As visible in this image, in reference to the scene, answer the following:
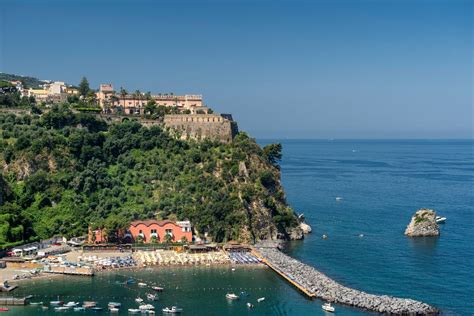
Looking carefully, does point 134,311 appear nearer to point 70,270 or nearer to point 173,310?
point 173,310

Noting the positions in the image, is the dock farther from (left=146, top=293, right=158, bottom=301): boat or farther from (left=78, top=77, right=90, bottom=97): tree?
(left=78, top=77, right=90, bottom=97): tree

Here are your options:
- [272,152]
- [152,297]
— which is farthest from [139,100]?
[152,297]

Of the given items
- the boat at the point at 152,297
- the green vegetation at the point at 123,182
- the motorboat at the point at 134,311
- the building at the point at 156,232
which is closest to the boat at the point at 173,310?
the motorboat at the point at 134,311

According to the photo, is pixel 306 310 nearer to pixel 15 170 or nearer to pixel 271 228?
pixel 271 228

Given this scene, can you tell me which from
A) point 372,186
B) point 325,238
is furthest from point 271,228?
point 372,186

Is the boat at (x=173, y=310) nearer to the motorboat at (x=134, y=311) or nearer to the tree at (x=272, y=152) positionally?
the motorboat at (x=134, y=311)

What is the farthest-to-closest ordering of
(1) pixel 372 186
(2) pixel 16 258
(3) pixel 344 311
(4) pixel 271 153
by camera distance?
(1) pixel 372 186
(4) pixel 271 153
(2) pixel 16 258
(3) pixel 344 311

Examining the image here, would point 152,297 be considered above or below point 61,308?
above
